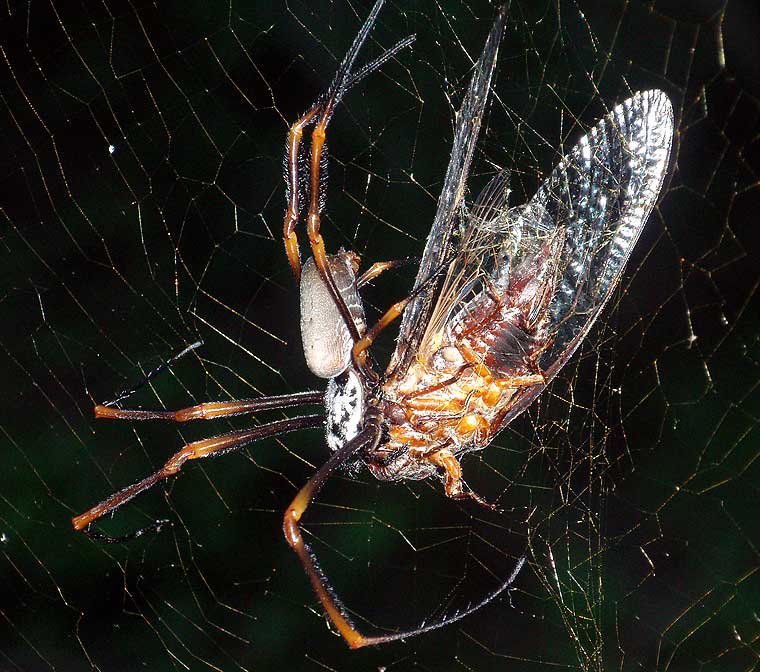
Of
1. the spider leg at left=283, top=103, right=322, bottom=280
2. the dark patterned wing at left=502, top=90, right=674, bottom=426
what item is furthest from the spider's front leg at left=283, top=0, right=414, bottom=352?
the dark patterned wing at left=502, top=90, right=674, bottom=426

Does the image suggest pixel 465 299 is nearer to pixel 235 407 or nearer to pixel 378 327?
pixel 378 327

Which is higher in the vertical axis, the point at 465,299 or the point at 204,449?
the point at 465,299

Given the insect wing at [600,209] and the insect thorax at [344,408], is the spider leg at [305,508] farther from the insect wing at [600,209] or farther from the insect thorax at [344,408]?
the insect wing at [600,209]

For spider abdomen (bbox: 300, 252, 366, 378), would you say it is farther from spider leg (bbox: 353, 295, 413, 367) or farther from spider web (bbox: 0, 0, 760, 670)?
spider web (bbox: 0, 0, 760, 670)

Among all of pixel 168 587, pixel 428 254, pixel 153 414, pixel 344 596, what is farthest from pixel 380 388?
pixel 168 587

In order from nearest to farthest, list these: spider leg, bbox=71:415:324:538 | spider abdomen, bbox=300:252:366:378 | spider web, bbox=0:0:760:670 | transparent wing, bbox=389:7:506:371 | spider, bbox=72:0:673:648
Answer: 1. transparent wing, bbox=389:7:506:371
2. spider, bbox=72:0:673:648
3. spider abdomen, bbox=300:252:366:378
4. spider leg, bbox=71:415:324:538
5. spider web, bbox=0:0:760:670

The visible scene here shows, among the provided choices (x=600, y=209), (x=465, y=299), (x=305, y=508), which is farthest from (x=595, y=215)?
(x=305, y=508)
